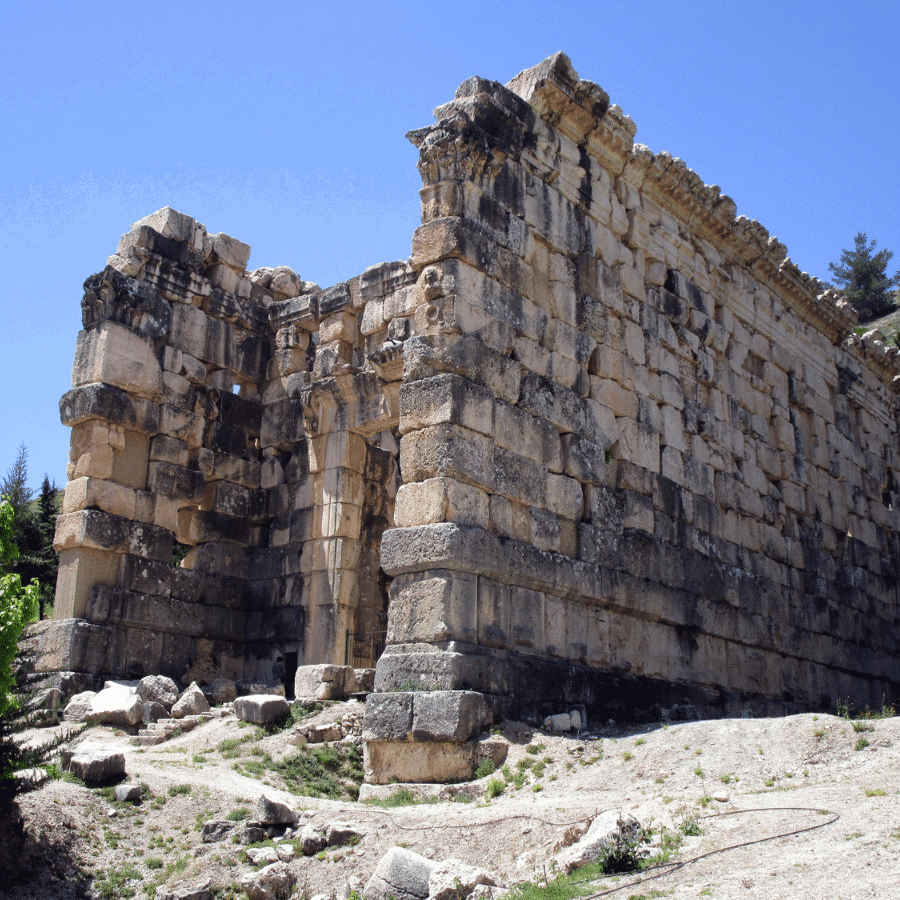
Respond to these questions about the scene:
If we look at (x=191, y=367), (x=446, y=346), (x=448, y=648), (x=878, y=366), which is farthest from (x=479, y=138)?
(x=878, y=366)

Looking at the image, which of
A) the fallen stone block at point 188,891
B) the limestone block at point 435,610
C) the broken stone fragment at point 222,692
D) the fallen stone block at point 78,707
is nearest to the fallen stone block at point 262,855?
the fallen stone block at point 188,891

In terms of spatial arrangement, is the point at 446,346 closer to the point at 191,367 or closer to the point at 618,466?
the point at 618,466

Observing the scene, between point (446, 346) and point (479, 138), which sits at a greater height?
point (479, 138)

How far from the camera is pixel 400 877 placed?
6129 millimetres

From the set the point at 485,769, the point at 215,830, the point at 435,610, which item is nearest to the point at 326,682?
the point at 435,610

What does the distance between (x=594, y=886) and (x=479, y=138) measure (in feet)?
24.0

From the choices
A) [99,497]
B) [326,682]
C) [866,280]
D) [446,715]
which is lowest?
[446,715]

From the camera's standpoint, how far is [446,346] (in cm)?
992

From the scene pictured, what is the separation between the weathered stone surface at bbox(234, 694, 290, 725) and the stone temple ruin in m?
1.77

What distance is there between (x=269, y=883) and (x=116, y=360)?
8507 millimetres

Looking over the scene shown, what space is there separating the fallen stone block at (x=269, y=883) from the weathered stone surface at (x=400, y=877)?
27.0 inches

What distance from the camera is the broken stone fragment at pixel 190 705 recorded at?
1162 cm

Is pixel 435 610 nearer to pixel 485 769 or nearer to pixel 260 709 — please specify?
pixel 485 769

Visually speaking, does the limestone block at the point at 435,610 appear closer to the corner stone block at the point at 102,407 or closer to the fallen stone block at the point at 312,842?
the fallen stone block at the point at 312,842
